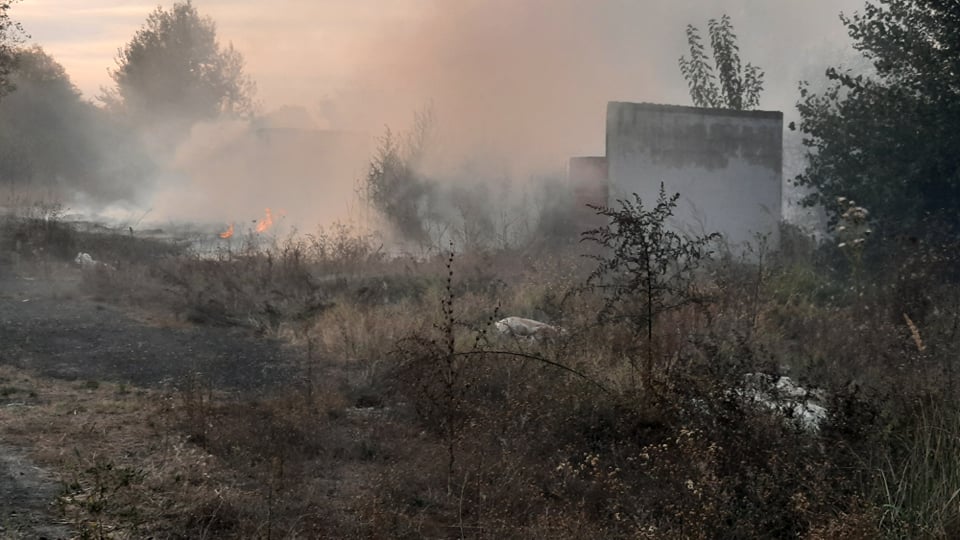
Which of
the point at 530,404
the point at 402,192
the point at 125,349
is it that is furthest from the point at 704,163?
the point at 125,349

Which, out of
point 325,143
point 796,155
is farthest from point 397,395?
point 796,155

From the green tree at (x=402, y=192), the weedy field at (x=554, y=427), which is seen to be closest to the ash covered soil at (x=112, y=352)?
the weedy field at (x=554, y=427)

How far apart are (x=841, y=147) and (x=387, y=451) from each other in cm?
1245

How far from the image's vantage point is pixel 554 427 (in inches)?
207

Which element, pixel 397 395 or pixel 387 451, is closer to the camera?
pixel 387 451

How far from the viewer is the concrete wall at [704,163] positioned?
1392cm

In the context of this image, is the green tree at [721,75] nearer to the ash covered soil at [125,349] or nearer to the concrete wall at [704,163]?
the concrete wall at [704,163]

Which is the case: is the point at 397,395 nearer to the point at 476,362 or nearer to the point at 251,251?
the point at 476,362

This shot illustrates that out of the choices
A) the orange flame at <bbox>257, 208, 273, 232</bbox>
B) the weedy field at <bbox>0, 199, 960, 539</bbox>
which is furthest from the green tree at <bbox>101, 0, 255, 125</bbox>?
the weedy field at <bbox>0, 199, 960, 539</bbox>

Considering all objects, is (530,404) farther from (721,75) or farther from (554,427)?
(721,75)

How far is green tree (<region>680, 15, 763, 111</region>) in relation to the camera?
1755 centimetres

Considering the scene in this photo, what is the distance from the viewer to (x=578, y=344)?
6809 mm

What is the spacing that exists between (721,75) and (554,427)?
575 inches

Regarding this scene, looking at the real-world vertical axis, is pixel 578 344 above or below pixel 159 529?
above
